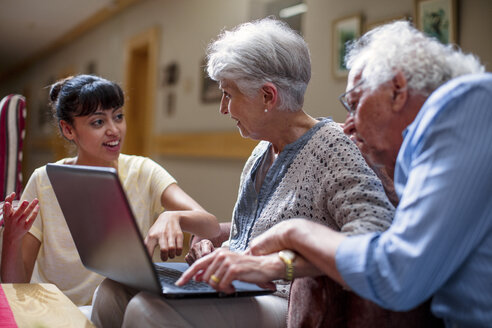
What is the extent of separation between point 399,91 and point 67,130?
1592 mm

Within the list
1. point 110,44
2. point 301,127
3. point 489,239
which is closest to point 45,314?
point 301,127

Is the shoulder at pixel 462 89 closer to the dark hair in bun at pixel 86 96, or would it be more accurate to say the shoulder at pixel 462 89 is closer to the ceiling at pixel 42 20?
the dark hair in bun at pixel 86 96

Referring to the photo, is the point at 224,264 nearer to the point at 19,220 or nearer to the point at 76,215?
the point at 76,215

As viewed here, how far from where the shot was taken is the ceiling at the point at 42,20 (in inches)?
339

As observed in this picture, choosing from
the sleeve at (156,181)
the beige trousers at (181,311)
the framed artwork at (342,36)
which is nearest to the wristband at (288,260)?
the beige trousers at (181,311)

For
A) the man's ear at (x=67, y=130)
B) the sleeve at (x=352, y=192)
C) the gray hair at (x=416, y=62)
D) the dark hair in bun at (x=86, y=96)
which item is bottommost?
the sleeve at (x=352, y=192)

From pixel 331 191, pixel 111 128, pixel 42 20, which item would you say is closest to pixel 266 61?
pixel 331 191

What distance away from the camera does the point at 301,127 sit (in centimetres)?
176

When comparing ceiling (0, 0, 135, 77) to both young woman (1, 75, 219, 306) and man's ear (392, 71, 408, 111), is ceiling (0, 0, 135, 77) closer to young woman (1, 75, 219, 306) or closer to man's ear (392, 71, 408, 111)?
young woman (1, 75, 219, 306)

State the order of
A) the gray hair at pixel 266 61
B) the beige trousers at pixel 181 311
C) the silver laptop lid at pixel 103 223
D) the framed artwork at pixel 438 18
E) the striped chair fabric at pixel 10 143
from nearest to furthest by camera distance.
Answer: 1. the silver laptop lid at pixel 103 223
2. the beige trousers at pixel 181 311
3. the gray hair at pixel 266 61
4. the striped chair fabric at pixel 10 143
5. the framed artwork at pixel 438 18

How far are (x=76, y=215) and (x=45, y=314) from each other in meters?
0.27

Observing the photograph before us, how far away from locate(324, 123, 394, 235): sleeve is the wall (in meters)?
1.93

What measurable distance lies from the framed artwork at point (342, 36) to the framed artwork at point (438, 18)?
1.97 feet

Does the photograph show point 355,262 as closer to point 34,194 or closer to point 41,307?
point 41,307
